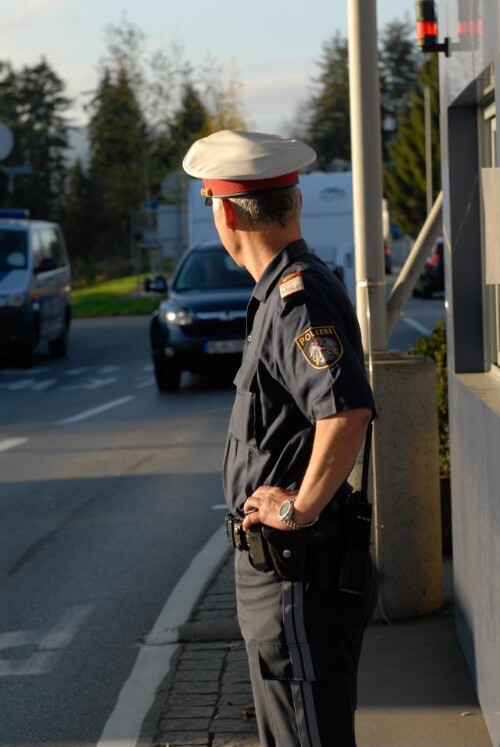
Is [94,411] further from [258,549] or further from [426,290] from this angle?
[426,290]

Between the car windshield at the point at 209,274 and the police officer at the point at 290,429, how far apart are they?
15.3m

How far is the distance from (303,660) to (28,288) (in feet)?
62.4

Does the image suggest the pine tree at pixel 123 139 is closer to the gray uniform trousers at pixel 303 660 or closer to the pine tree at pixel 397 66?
the gray uniform trousers at pixel 303 660

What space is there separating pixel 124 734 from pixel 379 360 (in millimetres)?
1880

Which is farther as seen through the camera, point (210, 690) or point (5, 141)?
point (5, 141)

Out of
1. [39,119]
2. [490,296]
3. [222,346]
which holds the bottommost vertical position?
[222,346]

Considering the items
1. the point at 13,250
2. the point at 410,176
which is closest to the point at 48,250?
the point at 13,250

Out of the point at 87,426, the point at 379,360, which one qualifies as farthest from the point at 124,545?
the point at 87,426

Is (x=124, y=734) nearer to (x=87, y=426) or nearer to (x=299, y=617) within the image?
(x=299, y=617)

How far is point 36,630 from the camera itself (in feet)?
21.2

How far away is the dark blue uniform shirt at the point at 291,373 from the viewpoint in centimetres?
295

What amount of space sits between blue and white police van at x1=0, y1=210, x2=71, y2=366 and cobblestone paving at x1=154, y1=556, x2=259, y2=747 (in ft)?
49.9

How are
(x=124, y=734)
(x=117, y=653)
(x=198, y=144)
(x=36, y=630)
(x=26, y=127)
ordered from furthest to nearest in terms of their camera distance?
(x=26, y=127) < (x=36, y=630) < (x=117, y=653) < (x=124, y=734) < (x=198, y=144)

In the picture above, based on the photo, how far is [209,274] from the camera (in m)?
18.6
